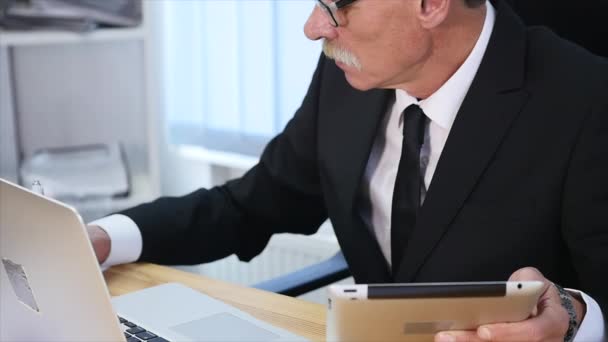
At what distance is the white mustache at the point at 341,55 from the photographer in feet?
4.52

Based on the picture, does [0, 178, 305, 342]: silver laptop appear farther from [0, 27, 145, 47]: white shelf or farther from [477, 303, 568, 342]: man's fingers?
[0, 27, 145, 47]: white shelf

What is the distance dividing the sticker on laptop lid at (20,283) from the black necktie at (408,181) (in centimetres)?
63

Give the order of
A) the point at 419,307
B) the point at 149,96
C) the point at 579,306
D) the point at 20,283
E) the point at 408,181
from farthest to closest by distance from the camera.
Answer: the point at 149,96
the point at 408,181
the point at 579,306
the point at 20,283
the point at 419,307

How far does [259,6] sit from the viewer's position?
219 centimetres

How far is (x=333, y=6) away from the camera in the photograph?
133 centimetres

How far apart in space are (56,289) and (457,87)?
2.36ft

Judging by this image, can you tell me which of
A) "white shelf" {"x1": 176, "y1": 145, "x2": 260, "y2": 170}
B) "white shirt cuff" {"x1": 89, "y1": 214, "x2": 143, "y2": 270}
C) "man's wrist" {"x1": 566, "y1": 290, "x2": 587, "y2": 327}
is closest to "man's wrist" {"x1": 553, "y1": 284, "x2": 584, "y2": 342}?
"man's wrist" {"x1": 566, "y1": 290, "x2": 587, "y2": 327}

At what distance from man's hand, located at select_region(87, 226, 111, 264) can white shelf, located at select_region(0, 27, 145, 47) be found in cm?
81

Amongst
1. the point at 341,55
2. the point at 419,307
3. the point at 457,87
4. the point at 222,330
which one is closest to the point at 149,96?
the point at 341,55

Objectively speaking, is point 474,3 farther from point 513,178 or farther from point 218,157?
point 218,157

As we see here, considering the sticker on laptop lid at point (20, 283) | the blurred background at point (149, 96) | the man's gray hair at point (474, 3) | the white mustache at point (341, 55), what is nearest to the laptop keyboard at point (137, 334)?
the sticker on laptop lid at point (20, 283)

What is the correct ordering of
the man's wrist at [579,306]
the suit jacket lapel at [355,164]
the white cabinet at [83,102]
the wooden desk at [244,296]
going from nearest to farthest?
the man's wrist at [579,306], the wooden desk at [244,296], the suit jacket lapel at [355,164], the white cabinet at [83,102]

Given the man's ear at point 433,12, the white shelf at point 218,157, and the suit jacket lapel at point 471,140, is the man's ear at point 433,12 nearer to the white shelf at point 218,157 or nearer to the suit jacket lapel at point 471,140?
the suit jacket lapel at point 471,140

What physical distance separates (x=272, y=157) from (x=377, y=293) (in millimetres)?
861
